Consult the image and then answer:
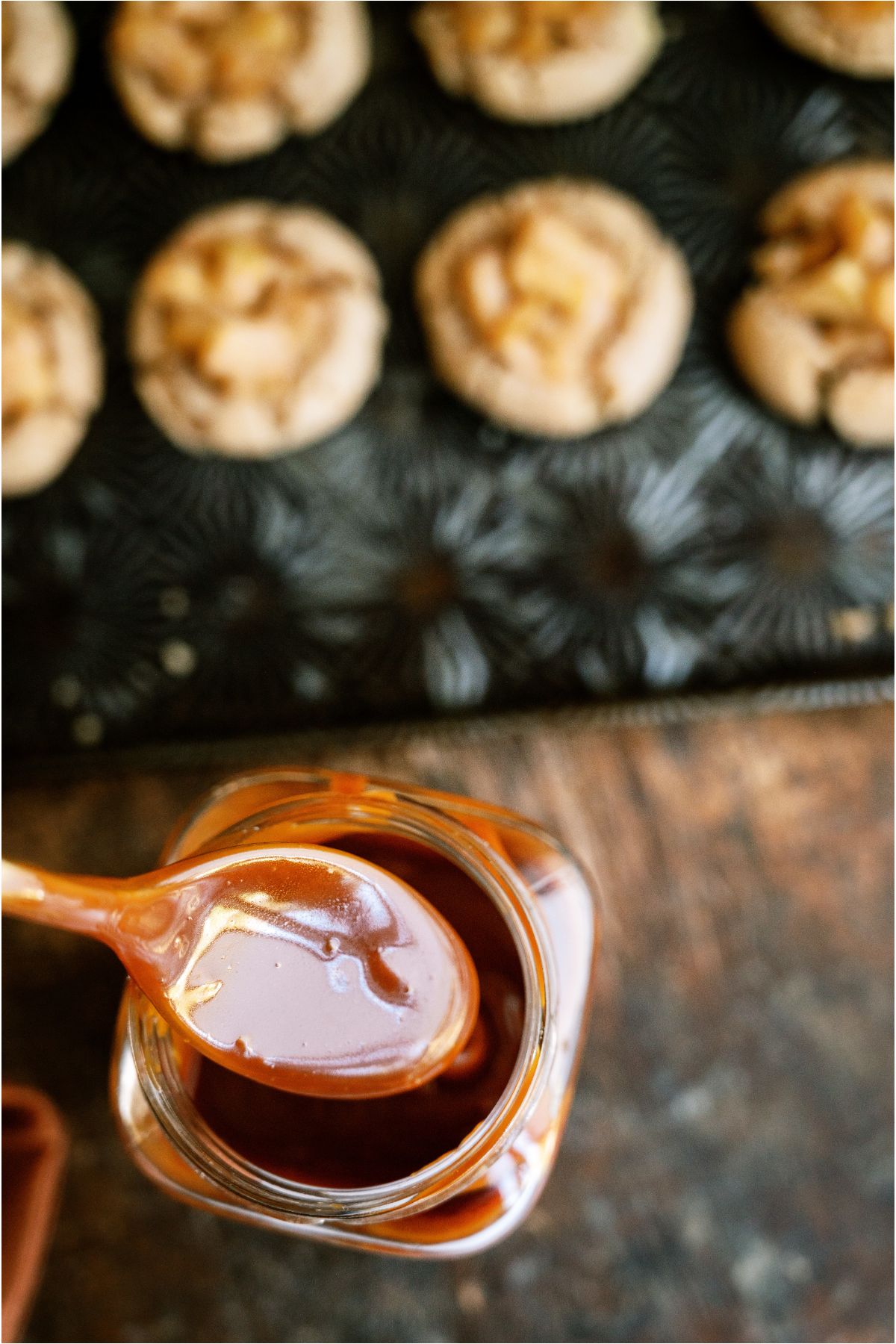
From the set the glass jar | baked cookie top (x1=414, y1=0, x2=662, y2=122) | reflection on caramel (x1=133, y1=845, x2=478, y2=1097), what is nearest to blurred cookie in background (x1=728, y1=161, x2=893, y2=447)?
baked cookie top (x1=414, y1=0, x2=662, y2=122)

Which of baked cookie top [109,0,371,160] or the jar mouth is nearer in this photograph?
the jar mouth

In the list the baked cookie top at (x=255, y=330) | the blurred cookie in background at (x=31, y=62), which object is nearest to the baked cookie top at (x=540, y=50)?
the baked cookie top at (x=255, y=330)

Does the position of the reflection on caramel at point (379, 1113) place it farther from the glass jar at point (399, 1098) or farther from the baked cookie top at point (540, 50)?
the baked cookie top at point (540, 50)

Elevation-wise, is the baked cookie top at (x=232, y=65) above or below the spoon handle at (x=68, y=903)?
above

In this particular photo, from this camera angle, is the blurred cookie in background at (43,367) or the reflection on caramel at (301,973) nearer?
the reflection on caramel at (301,973)

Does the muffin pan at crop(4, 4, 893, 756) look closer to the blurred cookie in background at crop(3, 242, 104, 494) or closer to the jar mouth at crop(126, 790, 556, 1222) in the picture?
the blurred cookie in background at crop(3, 242, 104, 494)

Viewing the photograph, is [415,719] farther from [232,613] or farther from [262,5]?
[262,5]

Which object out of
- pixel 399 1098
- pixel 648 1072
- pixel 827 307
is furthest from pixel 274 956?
pixel 827 307
